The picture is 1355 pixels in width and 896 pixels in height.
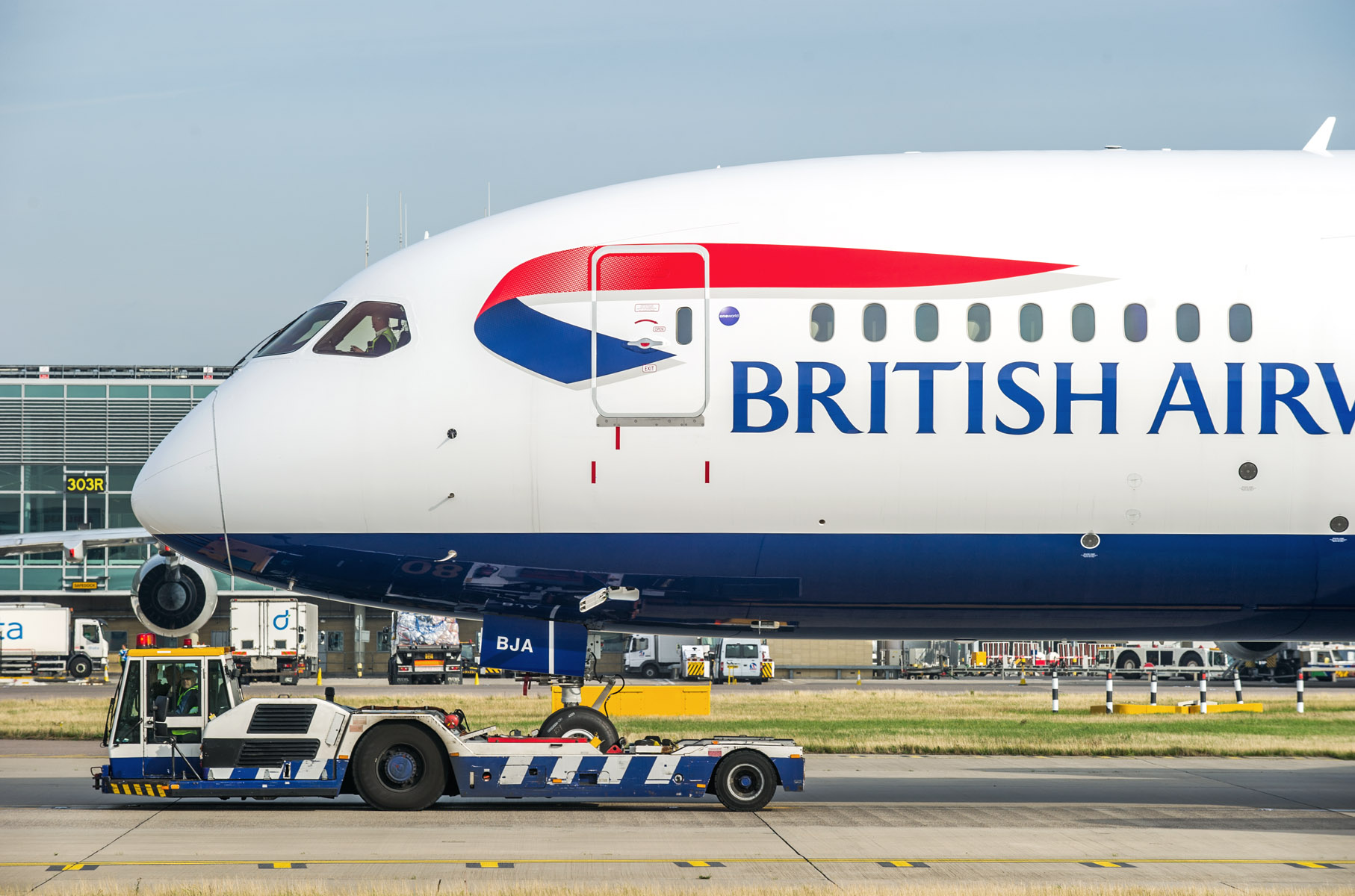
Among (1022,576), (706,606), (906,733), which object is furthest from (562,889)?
(906,733)

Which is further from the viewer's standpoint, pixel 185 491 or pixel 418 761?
pixel 418 761

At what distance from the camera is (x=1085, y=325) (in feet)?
49.3

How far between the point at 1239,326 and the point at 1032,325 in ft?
6.78

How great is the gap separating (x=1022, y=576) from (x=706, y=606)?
3.34 metres

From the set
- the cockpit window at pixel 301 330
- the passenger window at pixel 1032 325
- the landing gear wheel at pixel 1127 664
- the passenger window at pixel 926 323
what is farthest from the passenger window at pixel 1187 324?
the landing gear wheel at pixel 1127 664

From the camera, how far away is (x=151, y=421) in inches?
2872

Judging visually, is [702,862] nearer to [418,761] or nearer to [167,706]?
[418,761]

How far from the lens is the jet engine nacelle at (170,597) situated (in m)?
22.3

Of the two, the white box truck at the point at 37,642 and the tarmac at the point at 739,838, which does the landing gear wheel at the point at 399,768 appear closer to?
the tarmac at the point at 739,838

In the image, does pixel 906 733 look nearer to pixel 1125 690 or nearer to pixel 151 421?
pixel 1125 690

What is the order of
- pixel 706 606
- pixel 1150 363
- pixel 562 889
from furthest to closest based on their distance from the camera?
1. pixel 706 606
2. pixel 1150 363
3. pixel 562 889

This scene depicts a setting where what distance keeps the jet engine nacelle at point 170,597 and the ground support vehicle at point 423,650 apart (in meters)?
37.2

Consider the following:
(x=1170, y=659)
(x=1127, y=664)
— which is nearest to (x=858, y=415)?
(x=1170, y=659)

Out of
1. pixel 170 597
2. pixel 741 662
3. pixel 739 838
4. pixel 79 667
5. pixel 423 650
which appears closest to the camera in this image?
pixel 739 838
